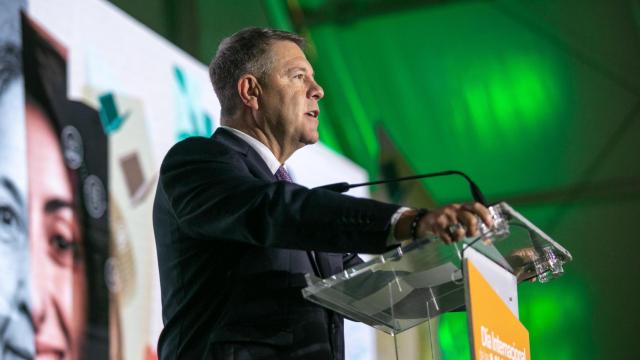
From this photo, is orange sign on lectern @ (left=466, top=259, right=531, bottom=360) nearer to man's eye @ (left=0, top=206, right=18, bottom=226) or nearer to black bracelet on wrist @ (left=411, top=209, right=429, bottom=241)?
black bracelet on wrist @ (left=411, top=209, right=429, bottom=241)

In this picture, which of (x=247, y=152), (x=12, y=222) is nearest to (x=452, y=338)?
(x=12, y=222)

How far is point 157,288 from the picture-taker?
129 inches

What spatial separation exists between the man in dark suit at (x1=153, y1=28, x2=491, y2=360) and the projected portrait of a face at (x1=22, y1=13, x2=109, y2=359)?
3.10 feet

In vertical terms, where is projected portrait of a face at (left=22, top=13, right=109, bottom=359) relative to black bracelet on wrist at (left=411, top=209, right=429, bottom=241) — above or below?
above

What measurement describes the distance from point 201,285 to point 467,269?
1.80ft

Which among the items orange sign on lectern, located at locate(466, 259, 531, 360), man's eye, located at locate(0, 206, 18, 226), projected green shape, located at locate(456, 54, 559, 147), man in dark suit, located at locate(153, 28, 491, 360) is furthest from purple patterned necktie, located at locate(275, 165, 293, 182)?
projected green shape, located at locate(456, 54, 559, 147)

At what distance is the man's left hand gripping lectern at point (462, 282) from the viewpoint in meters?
1.38

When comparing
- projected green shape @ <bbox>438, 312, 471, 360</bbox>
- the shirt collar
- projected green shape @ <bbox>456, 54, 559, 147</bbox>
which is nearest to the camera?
the shirt collar

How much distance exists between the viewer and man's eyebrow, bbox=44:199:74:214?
271 centimetres

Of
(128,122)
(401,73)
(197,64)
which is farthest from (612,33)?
(128,122)

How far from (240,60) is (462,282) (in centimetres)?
76

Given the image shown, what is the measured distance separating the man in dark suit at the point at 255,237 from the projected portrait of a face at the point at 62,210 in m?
0.94

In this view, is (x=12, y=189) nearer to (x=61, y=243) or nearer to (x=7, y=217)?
(x=7, y=217)

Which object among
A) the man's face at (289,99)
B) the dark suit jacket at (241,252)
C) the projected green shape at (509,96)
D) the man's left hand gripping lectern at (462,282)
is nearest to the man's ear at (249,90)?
the man's face at (289,99)
